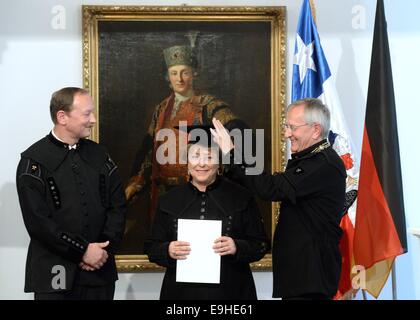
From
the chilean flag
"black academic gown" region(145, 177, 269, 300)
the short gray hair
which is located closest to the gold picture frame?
the chilean flag

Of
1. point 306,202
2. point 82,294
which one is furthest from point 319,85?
point 82,294

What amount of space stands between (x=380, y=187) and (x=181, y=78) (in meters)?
1.79

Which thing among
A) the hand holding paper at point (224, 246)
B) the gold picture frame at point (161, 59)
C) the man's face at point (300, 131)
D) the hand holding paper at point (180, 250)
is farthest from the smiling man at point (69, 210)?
the man's face at point (300, 131)

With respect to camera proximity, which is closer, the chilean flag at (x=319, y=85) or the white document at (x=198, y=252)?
the white document at (x=198, y=252)

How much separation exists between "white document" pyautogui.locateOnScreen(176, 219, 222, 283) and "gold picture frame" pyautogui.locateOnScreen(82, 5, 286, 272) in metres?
1.48

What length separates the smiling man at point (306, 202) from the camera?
4285 mm

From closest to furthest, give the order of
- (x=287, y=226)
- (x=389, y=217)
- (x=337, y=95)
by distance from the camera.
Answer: (x=287, y=226), (x=389, y=217), (x=337, y=95)

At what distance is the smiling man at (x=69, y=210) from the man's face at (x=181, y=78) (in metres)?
1.24

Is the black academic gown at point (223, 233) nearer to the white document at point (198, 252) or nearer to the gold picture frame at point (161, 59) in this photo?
the white document at point (198, 252)

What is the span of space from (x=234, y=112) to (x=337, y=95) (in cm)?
83

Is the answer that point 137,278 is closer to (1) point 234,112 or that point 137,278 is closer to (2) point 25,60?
(1) point 234,112

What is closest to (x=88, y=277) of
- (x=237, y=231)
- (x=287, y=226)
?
(x=237, y=231)

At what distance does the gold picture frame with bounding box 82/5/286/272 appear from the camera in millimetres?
5801

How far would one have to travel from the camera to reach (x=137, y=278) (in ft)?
19.3
